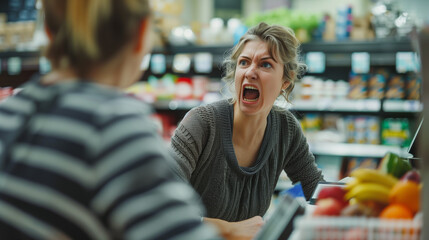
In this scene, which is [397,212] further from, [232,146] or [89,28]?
[232,146]

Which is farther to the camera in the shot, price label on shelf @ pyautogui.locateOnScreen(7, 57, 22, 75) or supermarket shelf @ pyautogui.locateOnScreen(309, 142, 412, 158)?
price label on shelf @ pyautogui.locateOnScreen(7, 57, 22, 75)

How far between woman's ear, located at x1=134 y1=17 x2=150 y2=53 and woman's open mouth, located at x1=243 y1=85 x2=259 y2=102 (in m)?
1.48

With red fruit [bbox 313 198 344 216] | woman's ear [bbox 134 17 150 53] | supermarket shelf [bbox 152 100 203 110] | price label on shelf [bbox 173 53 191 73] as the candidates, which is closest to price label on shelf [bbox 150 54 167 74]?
price label on shelf [bbox 173 53 191 73]

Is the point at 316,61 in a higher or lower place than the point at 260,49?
lower

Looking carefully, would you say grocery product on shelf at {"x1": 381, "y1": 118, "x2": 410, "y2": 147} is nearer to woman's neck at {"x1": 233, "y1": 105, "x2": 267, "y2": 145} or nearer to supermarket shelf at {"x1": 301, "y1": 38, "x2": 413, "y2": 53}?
supermarket shelf at {"x1": 301, "y1": 38, "x2": 413, "y2": 53}

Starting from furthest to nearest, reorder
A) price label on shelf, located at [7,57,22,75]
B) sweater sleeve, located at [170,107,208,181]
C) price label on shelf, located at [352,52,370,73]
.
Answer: price label on shelf, located at [7,57,22,75] → price label on shelf, located at [352,52,370,73] → sweater sleeve, located at [170,107,208,181]

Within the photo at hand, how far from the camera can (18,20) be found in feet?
23.1

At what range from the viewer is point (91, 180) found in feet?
2.66

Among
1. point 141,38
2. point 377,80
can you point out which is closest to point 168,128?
point 377,80

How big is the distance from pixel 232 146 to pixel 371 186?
1.09 m

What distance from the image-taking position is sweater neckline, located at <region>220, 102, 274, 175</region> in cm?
229

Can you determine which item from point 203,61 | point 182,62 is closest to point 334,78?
point 203,61

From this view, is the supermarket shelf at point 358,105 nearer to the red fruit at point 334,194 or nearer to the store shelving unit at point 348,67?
the store shelving unit at point 348,67

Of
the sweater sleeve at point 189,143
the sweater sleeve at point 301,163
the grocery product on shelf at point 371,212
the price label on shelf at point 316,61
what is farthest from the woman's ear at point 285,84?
the price label on shelf at point 316,61
